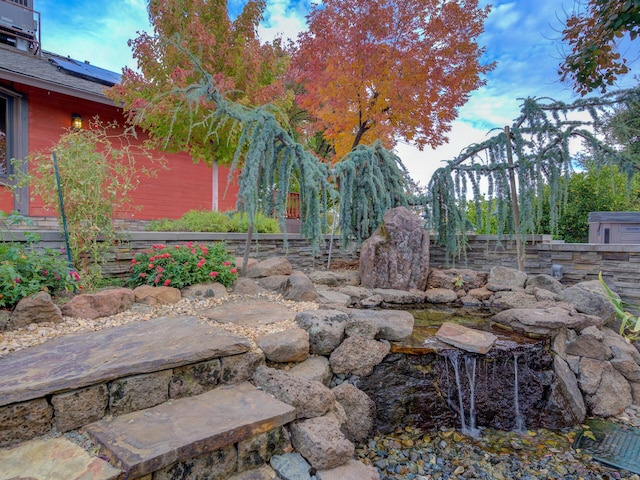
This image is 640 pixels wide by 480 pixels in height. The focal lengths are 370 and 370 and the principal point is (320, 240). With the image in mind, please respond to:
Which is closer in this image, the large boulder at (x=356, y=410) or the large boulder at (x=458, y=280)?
the large boulder at (x=356, y=410)

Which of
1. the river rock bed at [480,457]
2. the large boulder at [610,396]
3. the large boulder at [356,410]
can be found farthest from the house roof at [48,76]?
the large boulder at [610,396]

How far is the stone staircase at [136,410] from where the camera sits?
155 centimetres

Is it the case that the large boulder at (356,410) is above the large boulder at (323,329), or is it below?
below

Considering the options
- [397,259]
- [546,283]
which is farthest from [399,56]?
[546,283]

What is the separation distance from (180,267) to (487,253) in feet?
14.9

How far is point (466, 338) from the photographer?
3.15m

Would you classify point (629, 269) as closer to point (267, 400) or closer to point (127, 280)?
point (267, 400)

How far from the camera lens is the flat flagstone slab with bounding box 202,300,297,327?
2962 millimetres

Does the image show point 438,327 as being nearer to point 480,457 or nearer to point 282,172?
point 480,457

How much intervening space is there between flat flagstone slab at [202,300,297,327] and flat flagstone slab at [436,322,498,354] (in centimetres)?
133

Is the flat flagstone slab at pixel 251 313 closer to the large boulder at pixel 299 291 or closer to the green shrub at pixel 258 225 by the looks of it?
the large boulder at pixel 299 291

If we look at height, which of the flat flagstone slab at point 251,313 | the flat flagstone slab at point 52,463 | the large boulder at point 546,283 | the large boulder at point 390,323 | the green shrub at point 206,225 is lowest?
the flat flagstone slab at point 52,463

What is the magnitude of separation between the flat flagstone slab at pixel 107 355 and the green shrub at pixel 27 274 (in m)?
0.55

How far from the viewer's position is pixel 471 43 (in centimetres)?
729
